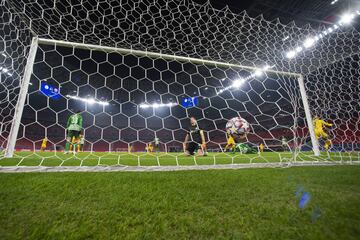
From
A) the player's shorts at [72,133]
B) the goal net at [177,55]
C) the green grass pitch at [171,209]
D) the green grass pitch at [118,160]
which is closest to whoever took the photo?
the green grass pitch at [171,209]

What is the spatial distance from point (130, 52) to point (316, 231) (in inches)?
118

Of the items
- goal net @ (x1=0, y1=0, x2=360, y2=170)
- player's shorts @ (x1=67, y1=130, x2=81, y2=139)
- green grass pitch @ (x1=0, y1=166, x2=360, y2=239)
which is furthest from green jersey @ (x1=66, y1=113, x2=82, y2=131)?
green grass pitch @ (x1=0, y1=166, x2=360, y2=239)

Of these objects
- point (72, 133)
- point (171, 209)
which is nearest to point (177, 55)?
point (72, 133)

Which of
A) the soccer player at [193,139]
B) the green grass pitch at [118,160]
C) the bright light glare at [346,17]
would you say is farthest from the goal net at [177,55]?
the bright light glare at [346,17]

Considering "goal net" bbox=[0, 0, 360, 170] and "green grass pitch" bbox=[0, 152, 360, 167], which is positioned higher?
"goal net" bbox=[0, 0, 360, 170]

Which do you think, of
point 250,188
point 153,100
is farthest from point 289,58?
point 153,100

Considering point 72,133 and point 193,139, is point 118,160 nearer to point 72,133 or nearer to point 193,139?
point 193,139

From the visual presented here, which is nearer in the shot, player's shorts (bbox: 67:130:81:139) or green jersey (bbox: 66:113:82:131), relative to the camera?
green jersey (bbox: 66:113:82:131)

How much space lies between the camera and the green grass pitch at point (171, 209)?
0.67 m

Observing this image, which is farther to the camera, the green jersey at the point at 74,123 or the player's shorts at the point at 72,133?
the player's shorts at the point at 72,133

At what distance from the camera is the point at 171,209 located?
0.85m

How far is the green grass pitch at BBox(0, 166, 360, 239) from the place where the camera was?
0.67 m

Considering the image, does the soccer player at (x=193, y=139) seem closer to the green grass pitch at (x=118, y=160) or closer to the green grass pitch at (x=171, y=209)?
the green grass pitch at (x=118, y=160)

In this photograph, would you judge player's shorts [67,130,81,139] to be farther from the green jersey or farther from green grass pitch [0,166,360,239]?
green grass pitch [0,166,360,239]
